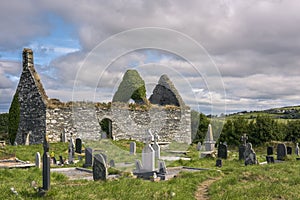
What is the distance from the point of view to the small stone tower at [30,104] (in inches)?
941

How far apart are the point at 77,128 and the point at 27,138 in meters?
3.67

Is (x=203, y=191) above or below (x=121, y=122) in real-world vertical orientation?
below

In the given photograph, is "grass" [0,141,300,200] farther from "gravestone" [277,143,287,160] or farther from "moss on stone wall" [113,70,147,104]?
"moss on stone wall" [113,70,147,104]

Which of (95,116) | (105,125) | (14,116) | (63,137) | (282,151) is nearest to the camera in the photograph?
(282,151)

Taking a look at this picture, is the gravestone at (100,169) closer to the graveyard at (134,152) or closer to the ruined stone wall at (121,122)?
the graveyard at (134,152)

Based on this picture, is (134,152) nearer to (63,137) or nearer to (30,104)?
(63,137)

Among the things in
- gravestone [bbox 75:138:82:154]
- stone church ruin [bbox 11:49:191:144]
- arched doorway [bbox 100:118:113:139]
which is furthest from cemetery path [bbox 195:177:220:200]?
arched doorway [bbox 100:118:113:139]

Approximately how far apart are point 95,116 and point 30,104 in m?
4.76

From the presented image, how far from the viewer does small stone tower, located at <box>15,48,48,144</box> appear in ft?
78.4

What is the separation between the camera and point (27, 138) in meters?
24.7

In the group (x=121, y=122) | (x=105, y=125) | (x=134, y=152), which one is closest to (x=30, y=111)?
(x=105, y=125)

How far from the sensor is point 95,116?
2572 centimetres

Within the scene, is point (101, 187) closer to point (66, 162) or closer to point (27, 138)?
point (66, 162)

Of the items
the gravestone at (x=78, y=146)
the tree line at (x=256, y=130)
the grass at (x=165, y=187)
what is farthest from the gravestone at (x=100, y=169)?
the tree line at (x=256, y=130)
